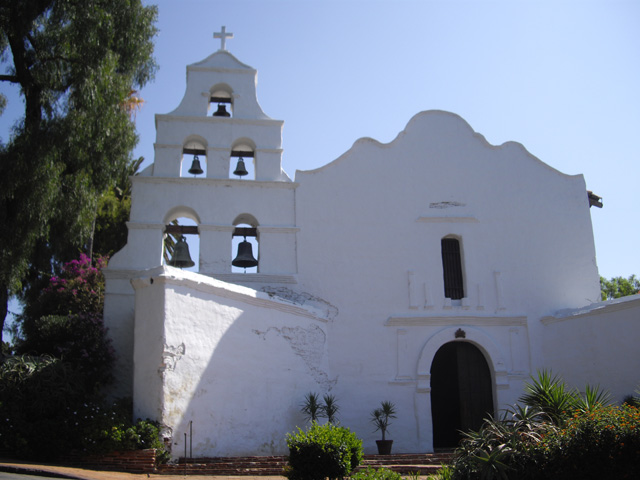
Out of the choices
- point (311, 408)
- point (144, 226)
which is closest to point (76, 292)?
point (144, 226)

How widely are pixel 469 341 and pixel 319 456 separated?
7.92 m

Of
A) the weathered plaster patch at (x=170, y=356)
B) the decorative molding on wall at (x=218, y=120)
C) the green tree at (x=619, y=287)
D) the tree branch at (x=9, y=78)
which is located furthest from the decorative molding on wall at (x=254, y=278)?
the green tree at (x=619, y=287)

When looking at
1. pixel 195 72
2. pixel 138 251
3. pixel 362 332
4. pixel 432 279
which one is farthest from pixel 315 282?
pixel 195 72

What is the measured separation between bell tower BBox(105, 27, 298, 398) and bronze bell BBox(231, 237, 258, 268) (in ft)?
0.08

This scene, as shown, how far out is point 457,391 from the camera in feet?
52.4

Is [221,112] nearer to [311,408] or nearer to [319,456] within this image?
[311,408]

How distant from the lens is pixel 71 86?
1370cm

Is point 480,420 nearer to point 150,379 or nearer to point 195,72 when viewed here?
point 150,379

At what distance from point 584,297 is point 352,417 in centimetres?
688

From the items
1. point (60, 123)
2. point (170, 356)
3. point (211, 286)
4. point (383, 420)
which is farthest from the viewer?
point (383, 420)

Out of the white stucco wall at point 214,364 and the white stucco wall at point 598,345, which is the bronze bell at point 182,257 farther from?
the white stucco wall at point 598,345

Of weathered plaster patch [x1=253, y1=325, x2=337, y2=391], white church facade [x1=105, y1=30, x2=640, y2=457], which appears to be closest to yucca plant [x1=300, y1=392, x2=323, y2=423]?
white church facade [x1=105, y1=30, x2=640, y2=457]

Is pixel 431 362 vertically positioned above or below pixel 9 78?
below

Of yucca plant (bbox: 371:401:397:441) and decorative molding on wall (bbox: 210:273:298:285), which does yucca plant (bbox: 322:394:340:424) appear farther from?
decorative molding on wall (bbox: 210:273:298:285)
